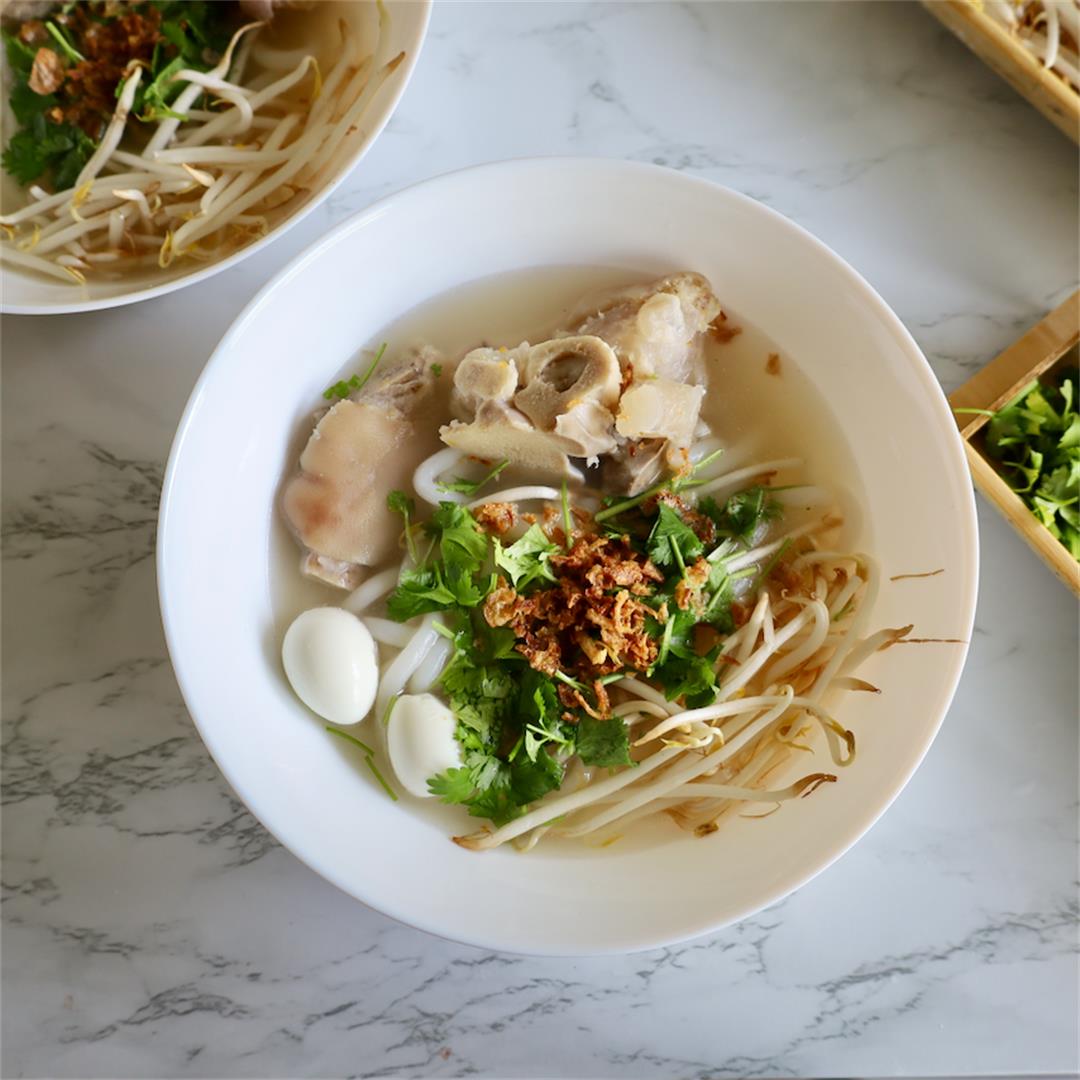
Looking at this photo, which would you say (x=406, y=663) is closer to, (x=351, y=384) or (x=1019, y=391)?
(x=351, y=384)

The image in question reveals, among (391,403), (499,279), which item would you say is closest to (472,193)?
(499,279)

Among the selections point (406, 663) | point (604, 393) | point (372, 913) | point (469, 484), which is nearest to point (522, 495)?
point (469, 484)

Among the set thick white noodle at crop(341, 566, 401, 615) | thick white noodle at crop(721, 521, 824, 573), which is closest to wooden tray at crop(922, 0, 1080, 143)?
thick white noodle at crop(721, 521, 824, 573)

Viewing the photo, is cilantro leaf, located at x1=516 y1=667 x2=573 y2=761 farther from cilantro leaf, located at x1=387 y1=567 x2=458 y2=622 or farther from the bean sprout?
the bean sprout

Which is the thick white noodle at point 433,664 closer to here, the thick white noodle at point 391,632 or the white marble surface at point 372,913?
the thick white noodle at point 391,632

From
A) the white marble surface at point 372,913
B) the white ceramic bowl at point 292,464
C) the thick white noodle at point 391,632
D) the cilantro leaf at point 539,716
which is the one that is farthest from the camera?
the white marble surface at point 372,913

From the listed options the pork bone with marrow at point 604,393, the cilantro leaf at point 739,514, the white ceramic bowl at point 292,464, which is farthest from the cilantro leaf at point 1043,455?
the pork bone with marrow at point 604,393

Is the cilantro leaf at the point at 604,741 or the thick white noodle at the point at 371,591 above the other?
the cilantro leaf at the point at 604,741
